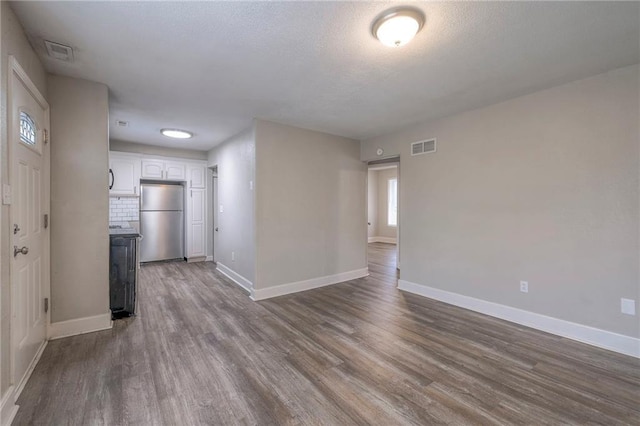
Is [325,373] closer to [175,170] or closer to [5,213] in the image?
[5,213]

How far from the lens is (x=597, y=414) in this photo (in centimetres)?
175

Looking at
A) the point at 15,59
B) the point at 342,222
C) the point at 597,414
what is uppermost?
the point at 15,59

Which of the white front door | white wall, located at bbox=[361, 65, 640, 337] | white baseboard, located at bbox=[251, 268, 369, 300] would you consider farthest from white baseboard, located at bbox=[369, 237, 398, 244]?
the white front door

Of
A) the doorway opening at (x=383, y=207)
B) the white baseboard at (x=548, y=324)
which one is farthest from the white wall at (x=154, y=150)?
the doorway opening at (x=383, y=207)

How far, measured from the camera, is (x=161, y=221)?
605 centimetres

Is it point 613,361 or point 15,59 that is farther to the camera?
point 613,361

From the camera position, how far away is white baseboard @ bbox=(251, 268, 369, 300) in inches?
154

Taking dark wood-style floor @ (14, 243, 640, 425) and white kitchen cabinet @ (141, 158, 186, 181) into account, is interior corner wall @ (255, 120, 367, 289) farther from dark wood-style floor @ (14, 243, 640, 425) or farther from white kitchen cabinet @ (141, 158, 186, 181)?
white kitchen cabinet @ (141, 158, 186, 181)

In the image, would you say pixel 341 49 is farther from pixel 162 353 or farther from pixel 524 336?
pixel 524 336

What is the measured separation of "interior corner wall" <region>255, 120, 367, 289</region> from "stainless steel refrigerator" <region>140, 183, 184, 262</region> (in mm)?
3267

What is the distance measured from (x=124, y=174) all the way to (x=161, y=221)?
3.89 ft

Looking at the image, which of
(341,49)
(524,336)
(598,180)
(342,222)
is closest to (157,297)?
(342,222)

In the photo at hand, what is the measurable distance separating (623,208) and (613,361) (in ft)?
4.33

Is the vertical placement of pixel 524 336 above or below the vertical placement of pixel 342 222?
below
